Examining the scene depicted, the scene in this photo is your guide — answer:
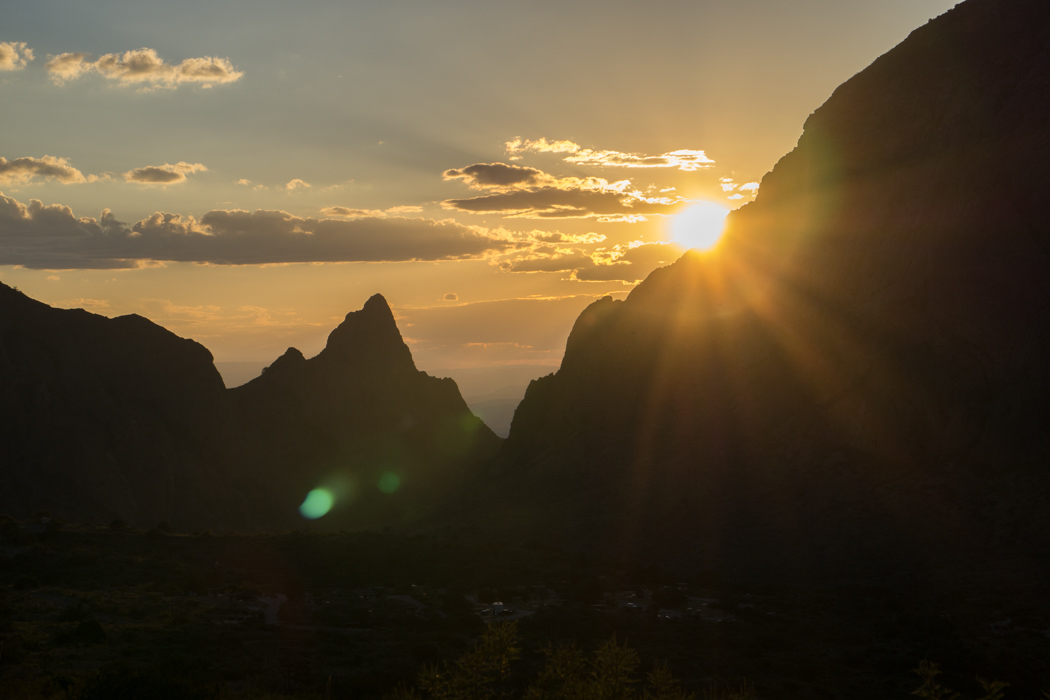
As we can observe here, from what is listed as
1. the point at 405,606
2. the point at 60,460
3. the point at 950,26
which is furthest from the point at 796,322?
A: the point at 60,460

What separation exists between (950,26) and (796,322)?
37.7 meters

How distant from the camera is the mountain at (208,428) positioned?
92125 mm

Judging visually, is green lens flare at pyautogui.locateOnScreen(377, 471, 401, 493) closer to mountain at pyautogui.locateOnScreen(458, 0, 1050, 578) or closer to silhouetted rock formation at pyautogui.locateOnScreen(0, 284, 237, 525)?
silhouetted rock formation at pyautogui.locateOnScreen(0, 284, 237, 525)

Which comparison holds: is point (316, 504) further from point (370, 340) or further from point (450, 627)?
point (450, 627)

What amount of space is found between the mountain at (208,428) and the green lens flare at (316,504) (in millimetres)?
1267

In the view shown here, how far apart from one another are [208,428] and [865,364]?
93174 millimetres

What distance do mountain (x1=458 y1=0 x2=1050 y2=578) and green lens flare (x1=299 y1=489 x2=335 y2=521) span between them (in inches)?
1550

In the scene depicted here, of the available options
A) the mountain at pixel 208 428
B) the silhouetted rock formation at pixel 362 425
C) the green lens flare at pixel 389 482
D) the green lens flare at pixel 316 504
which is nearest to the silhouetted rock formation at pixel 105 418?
the mountain at pixel 208 428

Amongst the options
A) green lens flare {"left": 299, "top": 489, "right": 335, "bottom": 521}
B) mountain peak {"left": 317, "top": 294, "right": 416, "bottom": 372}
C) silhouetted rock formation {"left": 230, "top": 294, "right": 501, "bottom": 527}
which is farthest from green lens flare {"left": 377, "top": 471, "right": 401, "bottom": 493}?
mountain peak {"left": 317, "top": 294, "right": 416, "bottom": 372}

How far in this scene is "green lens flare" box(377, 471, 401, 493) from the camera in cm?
13712

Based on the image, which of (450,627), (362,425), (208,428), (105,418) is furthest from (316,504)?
(450,627)

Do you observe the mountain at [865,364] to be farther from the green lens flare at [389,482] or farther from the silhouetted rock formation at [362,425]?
the silhouetted rock formation at [362,425]

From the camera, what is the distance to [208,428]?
116188 mm

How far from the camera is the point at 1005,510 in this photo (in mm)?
59531
